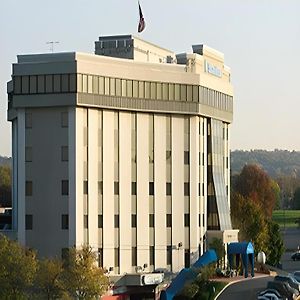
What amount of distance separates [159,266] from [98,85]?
15538 mm

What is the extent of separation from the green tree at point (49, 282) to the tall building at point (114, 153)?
1026 centimetres

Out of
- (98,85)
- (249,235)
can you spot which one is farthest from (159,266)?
(249,235)

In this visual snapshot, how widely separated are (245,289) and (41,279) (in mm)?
17826

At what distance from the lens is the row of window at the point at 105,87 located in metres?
79.5

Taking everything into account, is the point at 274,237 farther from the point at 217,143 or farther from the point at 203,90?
the point at 203,90

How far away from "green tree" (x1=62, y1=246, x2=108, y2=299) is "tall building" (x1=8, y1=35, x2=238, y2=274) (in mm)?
9241

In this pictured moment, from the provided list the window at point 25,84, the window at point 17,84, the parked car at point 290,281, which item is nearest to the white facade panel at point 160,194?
the parked car at point 290,281

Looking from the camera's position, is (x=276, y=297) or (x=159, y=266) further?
(x=159, y=266)

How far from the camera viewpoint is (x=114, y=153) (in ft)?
270

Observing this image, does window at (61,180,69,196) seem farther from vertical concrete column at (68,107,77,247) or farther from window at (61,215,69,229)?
window at (61,215,69,229)

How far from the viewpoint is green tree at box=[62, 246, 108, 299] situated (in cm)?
6794

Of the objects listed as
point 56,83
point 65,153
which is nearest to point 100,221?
point 65,153

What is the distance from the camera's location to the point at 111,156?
269 feet

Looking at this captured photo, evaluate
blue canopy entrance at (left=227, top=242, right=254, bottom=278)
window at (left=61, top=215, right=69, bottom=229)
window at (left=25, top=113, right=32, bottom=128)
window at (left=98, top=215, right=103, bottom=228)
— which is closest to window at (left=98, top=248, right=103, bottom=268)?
window at (left=98, top=215, right=103, bottom=228)
